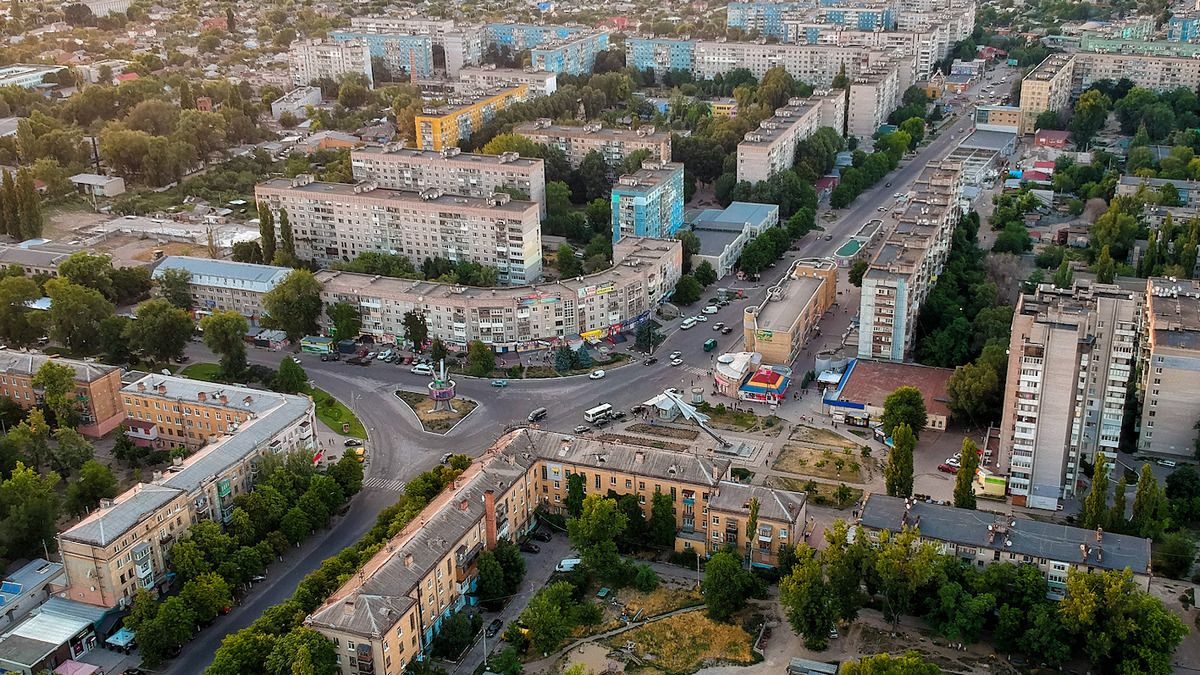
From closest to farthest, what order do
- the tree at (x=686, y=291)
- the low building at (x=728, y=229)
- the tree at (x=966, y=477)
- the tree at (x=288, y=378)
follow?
the tree at (x=966, y=477) < the tree at (x=288, y=378) < the tree at (x=686, y=291) < the low building at (x=728, y=229)

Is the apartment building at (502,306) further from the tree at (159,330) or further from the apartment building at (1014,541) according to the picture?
the apartment building at (1014,541)

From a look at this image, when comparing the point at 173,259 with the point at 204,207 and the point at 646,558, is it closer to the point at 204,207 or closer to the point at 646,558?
the point at 204,207

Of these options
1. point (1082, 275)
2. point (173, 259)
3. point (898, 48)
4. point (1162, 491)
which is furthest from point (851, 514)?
point (898, 48)

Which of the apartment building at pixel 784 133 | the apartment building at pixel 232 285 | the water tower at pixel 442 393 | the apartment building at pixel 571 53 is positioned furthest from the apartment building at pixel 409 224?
the apartment building at pixel 571 53

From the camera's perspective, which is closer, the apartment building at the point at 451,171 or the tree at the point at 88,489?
the tree at the point at 88,489

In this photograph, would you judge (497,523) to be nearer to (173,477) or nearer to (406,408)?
(173,477)

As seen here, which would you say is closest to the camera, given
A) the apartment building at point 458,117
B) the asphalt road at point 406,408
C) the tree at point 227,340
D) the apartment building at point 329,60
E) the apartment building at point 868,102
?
the asphalt road at point 406,408

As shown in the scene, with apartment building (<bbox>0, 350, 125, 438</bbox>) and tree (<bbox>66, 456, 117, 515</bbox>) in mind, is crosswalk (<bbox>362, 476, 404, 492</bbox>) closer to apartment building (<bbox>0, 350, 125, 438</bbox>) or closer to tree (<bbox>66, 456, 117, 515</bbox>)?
tree (<bbox>66, 456, 117, 515</bbox>)
